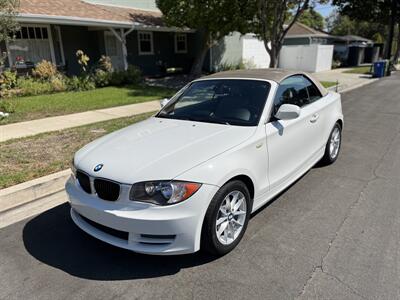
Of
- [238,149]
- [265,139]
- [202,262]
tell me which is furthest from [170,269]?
[265,139]

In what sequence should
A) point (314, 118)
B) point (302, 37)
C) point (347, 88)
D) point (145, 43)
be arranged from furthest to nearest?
point (302, 37)
point (145, 43)
point (347, 88)
point (314, 118)

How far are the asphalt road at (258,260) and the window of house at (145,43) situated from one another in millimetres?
16622

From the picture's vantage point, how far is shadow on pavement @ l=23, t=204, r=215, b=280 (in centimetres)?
294

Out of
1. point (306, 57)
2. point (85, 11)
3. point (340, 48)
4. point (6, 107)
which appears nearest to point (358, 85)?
point (306, 57)

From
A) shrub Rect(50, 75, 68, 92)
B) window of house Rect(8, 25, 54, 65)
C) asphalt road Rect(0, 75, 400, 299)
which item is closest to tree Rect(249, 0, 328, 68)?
shrub Rect(50, 75, 68, 92)

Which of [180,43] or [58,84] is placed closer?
[58,84]

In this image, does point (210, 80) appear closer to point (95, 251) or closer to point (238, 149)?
point (238, 149)

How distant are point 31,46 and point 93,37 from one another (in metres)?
3.32

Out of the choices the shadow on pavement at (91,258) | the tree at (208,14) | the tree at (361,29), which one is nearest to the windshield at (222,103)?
the shadow on pavement at (91,258)

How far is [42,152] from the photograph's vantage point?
231 inches

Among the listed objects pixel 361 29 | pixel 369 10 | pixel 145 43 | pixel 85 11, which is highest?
pixel 369 10

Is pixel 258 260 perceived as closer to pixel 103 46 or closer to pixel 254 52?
pixel 103 46

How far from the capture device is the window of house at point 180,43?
2131 centimetres

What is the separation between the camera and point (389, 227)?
3.52 metres
